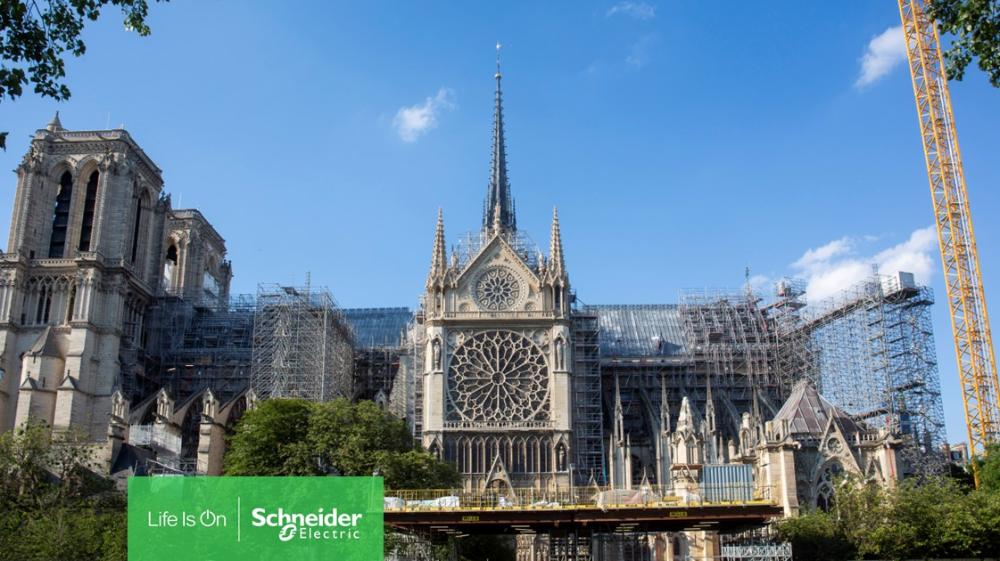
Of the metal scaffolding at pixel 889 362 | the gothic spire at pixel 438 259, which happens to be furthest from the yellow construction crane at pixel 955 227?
the gothic spire at pixel 438 259

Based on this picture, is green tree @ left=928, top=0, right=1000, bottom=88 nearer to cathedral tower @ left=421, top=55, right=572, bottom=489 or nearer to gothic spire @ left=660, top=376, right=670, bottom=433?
cathedral tower @ left=421, top=55, right=572, bottom=489

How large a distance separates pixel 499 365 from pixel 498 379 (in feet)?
3.17

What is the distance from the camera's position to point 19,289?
235ft

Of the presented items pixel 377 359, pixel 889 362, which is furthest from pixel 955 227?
pixel 377 359

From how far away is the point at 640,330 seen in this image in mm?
86250

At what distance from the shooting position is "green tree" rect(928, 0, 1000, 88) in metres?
21.1

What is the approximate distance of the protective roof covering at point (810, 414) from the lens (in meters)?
55.6

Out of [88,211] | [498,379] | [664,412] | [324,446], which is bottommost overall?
[324,446]

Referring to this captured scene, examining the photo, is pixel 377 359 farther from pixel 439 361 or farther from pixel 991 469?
pixel 991 469

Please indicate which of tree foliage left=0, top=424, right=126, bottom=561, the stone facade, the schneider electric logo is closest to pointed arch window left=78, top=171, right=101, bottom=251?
the stone facade

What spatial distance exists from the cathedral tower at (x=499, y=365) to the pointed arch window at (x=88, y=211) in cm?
2461

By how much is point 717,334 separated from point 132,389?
41632mm

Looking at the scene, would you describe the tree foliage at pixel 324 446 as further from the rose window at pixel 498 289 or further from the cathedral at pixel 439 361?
the rose window at pixel 498 289

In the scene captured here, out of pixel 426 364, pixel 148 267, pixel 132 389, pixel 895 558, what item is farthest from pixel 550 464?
pixel 148 267
